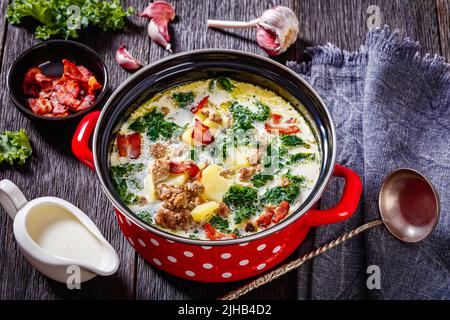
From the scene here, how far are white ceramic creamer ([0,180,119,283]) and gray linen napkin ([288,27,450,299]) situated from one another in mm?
821

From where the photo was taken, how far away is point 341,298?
2730mm

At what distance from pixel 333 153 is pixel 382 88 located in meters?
0.70

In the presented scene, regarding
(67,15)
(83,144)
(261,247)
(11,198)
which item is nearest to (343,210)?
(261,247)

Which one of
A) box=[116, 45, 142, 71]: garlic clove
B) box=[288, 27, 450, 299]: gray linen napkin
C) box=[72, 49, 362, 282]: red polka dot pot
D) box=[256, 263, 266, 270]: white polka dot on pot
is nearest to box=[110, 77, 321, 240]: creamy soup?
box=[72, 49, 362, 282]: red polka dot pot

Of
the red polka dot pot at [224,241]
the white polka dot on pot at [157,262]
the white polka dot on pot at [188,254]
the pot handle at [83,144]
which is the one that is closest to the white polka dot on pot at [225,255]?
the red polka dot pot at [224,241]

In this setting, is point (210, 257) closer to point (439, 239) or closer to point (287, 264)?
point (287, 264)

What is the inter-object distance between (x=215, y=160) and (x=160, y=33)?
90cm

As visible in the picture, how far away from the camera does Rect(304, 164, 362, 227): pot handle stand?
2520 mm

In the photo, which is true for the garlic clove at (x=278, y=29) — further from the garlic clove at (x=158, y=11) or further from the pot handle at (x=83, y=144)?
the pot handle at (x=83, y=144)

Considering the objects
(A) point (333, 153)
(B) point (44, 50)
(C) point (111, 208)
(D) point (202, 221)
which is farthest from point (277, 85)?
(B) point (44, 50)

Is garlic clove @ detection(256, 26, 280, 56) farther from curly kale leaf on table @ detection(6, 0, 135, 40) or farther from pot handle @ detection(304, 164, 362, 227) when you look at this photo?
pot handle @ detection(304, 164, 362, 227)

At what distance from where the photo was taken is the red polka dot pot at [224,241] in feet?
7.94

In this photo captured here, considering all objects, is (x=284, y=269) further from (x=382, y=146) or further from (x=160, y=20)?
(x=160, y=20)
